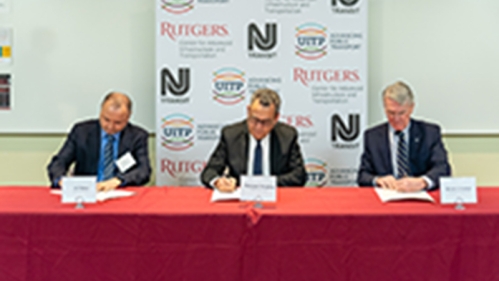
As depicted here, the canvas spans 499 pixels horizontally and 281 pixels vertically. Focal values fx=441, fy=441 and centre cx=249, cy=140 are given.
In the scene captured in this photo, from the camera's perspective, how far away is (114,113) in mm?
2594

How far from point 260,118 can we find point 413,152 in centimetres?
95

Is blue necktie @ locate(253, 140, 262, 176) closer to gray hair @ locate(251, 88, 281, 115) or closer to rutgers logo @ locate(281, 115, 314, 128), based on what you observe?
gray hair @ locate(251, 88, 281, 115)

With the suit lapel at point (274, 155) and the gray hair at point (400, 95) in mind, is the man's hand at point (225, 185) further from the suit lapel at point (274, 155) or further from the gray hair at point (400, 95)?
the gray hair at point (400, 95)

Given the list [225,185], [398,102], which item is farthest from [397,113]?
[225,185]

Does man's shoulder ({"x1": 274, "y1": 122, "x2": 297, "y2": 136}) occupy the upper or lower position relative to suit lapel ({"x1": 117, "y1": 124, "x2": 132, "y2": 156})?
upper

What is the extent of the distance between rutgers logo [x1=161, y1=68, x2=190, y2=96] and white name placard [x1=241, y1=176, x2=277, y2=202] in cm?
160

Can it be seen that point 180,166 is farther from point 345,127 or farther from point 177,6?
point 345,127

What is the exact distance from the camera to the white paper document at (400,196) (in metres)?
2.01

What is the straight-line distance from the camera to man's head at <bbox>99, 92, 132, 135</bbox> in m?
2.60

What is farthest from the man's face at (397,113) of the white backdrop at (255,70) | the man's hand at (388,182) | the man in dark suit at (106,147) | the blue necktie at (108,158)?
the blue necktie at (108,158)
